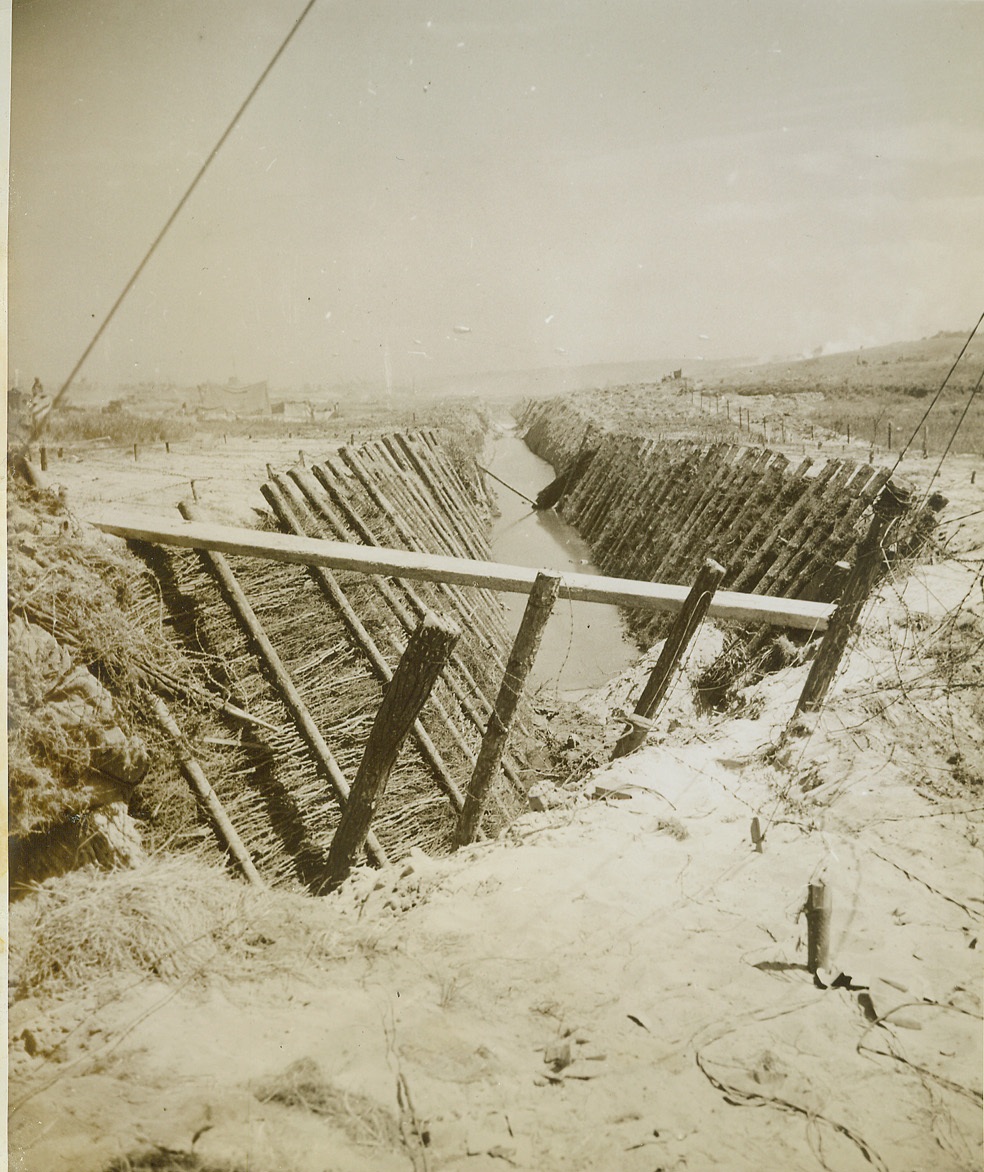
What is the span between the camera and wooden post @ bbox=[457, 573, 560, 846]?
384 cm

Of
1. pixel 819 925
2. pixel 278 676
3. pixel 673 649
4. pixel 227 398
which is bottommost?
pixel 819 925

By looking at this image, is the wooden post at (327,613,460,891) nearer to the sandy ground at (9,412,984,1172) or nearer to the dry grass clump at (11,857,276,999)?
the sandy ground at (9,412,984,1172)

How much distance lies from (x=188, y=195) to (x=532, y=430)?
1198 inches

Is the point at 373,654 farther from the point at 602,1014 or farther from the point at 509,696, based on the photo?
the point at 602,1014

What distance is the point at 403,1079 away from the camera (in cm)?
244

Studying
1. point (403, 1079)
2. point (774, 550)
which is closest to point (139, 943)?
point (403, 1079)

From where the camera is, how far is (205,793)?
155 inches

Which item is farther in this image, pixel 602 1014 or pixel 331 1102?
pixel 602 1014

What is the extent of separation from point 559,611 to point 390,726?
324 inches

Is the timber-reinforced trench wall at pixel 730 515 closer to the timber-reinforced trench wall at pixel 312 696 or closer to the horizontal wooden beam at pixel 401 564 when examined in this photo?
the horizontal wooden beam at pixel 401 564

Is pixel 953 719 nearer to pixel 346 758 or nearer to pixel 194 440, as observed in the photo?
pixel 346 758

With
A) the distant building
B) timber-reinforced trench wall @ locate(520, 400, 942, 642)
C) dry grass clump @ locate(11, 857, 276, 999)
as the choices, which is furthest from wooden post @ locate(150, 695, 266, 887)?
the distant building

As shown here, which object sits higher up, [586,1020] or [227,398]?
[227,398]

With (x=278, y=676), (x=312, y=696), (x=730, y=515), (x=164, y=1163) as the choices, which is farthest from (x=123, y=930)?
(x=730, y=515)
